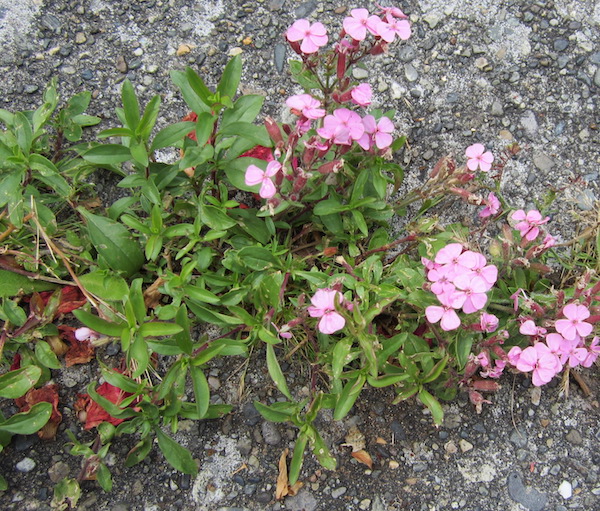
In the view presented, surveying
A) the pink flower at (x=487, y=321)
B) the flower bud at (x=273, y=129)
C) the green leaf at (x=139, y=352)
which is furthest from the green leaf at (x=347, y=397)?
the flower bud at (x=273, y=129)

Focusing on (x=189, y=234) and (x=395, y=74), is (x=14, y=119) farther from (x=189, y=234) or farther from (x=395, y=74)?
(x=395, y=74)

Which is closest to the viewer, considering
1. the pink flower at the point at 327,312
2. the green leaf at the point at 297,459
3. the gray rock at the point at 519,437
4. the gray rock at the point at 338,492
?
the pink flower at the point at 327,312

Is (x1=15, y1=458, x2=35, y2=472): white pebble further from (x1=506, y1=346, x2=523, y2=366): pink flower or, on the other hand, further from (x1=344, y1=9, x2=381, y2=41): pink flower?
(x1=344, y1=9, x2=381, y2=41): pink flower

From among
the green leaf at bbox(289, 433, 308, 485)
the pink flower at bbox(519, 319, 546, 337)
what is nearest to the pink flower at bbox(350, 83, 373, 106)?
the pink flower at bbox(519, 319, 546, 337)

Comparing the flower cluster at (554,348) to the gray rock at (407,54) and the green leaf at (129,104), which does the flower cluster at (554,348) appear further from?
the green leaf at (129,104)

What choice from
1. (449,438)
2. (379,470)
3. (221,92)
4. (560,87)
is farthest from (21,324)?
(560,87)
